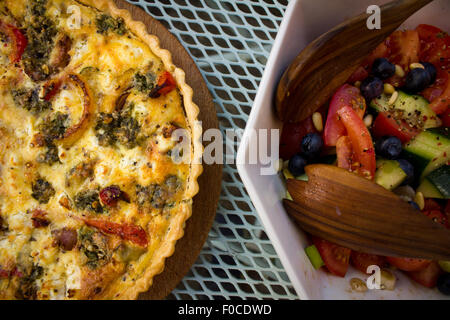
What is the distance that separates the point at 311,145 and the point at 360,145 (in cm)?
18

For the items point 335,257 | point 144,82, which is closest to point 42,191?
point 144,82

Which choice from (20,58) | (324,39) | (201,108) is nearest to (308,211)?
(324,39)

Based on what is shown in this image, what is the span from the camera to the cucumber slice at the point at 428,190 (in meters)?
1.43

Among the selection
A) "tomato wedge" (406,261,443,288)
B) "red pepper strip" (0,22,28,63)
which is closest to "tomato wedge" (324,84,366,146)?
"tomato wedge" (406,261,443,288)

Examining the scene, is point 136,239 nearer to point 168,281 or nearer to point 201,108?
point 168,281

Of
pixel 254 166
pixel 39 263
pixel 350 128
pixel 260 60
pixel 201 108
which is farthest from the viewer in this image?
pixel 260 60

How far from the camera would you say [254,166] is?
4.25 feet

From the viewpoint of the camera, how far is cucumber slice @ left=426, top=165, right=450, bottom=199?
4.56 ft

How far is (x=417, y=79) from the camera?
4.82ft

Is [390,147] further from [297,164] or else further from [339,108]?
[297,164]

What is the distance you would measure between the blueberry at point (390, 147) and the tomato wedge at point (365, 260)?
398 mm

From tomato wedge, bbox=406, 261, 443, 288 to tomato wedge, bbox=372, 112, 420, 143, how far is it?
0.52 metres
